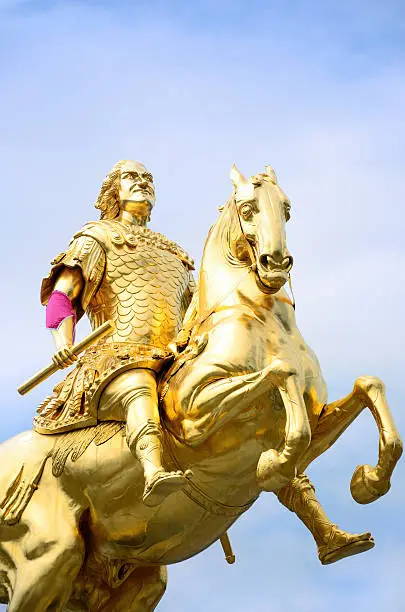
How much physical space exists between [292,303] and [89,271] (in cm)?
124

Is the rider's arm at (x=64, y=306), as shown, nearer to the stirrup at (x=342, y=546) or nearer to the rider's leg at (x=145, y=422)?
the rider's leg at (x=145, y=422)

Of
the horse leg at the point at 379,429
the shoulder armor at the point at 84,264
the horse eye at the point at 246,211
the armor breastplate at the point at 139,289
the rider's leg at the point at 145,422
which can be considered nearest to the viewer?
the rider's leg at the point at 145,422

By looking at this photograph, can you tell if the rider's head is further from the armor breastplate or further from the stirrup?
the stirrup

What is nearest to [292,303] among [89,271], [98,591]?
[89,271]

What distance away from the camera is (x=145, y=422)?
23.4ft

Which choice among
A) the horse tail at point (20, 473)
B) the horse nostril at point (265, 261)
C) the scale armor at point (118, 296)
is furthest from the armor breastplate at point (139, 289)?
the horse nostril at point (265, 261)

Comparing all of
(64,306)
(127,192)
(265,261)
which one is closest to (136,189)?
(127,192)

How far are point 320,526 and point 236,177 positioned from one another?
1903 millimetres

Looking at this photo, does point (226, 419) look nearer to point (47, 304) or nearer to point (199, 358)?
point (199, 358)

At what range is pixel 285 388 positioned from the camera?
683cm

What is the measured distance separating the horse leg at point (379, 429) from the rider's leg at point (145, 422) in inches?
31.2

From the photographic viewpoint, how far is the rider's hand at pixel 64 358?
301 inches

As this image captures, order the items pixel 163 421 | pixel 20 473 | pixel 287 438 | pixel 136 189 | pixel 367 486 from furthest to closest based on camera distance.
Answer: pixel 136 189
pixel 20 473
pixel 163 421
pixel 367 486
pixel 287 438

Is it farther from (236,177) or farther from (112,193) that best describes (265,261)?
(112,193)
